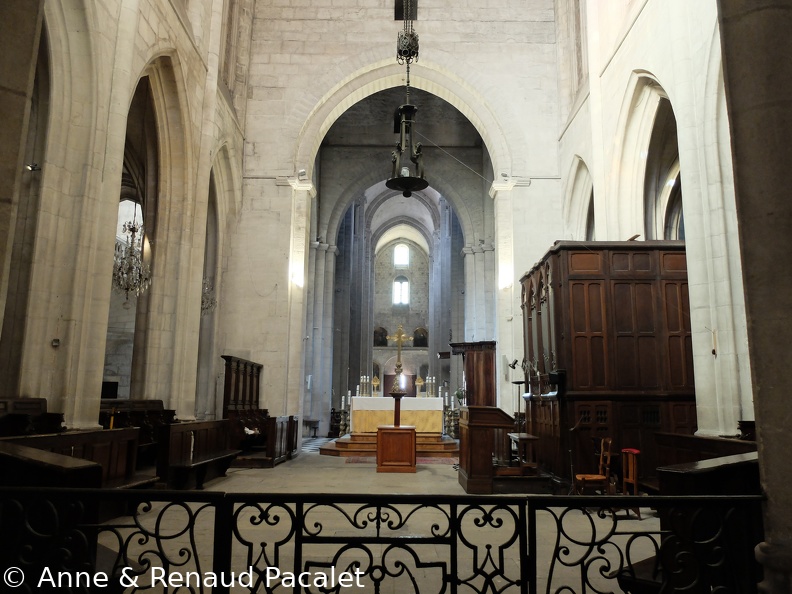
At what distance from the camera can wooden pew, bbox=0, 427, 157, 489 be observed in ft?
17.5

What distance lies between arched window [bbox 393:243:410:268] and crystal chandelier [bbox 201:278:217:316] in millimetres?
27430

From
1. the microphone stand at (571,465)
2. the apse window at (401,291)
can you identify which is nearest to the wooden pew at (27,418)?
the microphone stand at (571,465)

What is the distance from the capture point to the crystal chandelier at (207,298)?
13.2 m

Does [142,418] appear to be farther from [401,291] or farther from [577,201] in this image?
[401,291]

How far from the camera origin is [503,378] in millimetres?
13906

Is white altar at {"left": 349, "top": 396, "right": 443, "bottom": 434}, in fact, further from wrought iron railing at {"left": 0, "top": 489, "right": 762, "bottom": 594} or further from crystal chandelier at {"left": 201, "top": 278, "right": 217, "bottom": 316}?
wrought iron railing at {"left": 0, "top": 489, "right": 762, "bottom": 594}

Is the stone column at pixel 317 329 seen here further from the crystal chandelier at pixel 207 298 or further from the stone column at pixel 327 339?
the crystal chandelier at pixel 207 298

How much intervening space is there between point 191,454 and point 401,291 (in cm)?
3279

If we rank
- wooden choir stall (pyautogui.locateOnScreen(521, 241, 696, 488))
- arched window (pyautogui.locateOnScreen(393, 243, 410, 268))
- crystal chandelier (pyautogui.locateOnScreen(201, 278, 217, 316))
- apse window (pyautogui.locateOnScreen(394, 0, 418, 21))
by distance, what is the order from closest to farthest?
1. wooden choir stall (pyautogui.locateOnScreen(521, 241, 696, 488))
2. crystal chandelier (pyautogui.locateOnScreen(201, 278, 217, 316))
3. apse window (pyautogui.locateOnScreen(394, 0, 418, 21))
4. arched window (pyautogui.locateOnScreen(393, 243, 410, 268))

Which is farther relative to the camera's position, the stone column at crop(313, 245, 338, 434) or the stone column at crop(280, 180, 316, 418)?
the stone column at crop(313, 245, 338, 434)

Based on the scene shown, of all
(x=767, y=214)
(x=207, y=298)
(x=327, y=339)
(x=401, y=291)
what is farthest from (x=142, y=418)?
(x=401, y=291)

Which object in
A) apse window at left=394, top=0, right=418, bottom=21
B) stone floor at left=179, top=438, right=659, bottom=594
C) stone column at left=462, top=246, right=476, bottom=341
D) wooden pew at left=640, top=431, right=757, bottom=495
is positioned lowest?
stone floor at left=179, top=438, right=659, bottom=594

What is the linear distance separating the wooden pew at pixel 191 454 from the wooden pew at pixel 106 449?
0.92 feet

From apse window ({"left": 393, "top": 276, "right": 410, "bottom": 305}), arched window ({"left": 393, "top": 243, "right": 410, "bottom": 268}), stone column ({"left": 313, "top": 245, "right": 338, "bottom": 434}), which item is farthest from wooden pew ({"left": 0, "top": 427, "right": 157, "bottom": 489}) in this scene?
arched window ({"left": 393, "top": 243, "right": 410, "bottom": 268})
